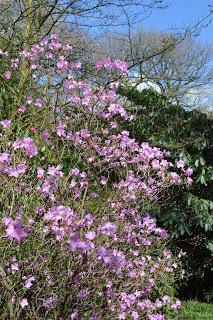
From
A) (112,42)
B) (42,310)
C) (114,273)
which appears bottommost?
(42,310)

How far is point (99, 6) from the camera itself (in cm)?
779

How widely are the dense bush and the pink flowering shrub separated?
2.95 ft

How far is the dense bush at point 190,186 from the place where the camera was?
5.47m

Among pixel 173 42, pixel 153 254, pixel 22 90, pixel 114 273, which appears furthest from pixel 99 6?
pixel 114 273

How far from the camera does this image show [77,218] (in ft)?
8.68

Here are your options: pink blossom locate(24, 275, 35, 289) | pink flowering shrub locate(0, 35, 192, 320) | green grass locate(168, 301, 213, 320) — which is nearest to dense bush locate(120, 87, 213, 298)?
green grass locate(168, 301, 213, 320)

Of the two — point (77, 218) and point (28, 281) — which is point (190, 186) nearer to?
point (77, 218)

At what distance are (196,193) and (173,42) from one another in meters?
4.09

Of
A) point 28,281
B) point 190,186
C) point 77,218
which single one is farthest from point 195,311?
point 28,281

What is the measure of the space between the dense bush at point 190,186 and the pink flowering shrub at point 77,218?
900 millimetres

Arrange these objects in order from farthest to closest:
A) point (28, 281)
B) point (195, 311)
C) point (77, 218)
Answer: point (195, 311) → point (77, 218) → point (28, 281)

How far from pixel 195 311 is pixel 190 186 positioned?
146cm

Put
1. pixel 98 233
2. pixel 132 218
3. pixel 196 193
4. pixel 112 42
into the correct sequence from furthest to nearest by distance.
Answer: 1. pixel 112 42
2. pixel 196 193
3. pixel 132 218
4. pixel 98 233

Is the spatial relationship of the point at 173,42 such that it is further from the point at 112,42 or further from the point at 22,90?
the point at 112,42
